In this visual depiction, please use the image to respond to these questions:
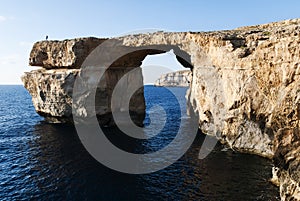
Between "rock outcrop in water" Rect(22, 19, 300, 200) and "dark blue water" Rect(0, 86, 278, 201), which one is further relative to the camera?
"dark blue water" Rect(0, 86, 278, 201)

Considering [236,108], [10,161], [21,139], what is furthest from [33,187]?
[236,108]

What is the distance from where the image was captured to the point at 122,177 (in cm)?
2642

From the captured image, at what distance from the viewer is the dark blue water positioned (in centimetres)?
2266

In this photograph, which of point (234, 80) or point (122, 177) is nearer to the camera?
point (122, 177)

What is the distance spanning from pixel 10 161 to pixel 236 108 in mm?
31035

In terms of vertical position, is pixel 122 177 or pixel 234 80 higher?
pixel 234 80

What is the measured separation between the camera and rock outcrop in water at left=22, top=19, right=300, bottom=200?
18438 mm

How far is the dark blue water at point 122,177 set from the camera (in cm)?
2266

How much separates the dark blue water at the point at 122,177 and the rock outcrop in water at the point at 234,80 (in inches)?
159

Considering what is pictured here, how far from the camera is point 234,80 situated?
30.4 m

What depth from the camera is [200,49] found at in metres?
Result: 37.0

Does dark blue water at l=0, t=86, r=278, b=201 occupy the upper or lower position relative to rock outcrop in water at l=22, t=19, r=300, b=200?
lower

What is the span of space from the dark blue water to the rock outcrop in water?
4048 mm

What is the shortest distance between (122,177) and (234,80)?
18.5 metres
